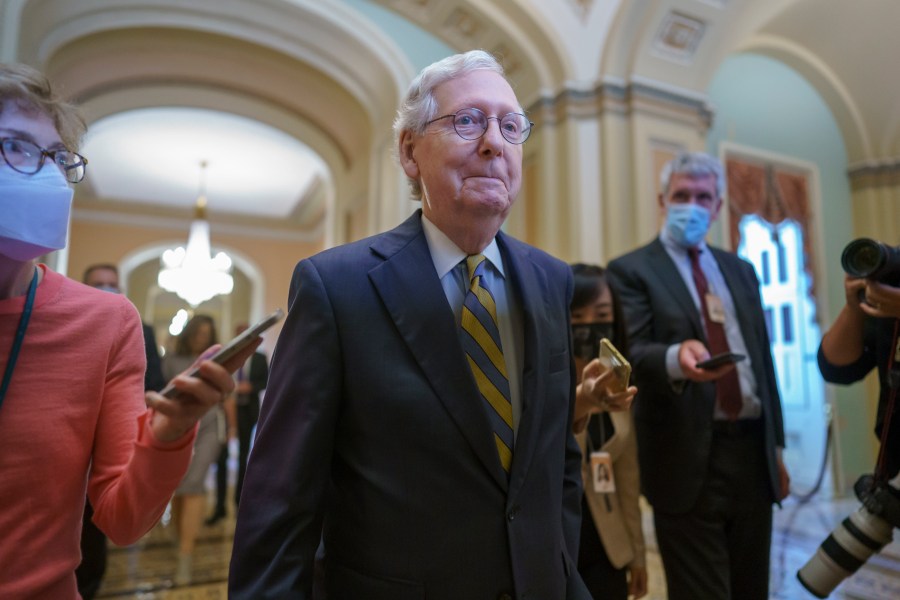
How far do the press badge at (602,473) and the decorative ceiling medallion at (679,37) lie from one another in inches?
195

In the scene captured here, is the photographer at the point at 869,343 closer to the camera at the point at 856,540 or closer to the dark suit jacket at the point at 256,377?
the camera at the point at 856,540

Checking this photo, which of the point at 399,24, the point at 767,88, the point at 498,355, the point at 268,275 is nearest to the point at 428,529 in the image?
the point at 498,355

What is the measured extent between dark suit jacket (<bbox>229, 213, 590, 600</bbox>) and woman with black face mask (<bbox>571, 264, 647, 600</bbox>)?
0.57m

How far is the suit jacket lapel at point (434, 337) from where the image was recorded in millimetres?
1036

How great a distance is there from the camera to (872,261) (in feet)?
4.79

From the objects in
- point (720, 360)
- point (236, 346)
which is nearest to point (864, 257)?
point (720, 360)

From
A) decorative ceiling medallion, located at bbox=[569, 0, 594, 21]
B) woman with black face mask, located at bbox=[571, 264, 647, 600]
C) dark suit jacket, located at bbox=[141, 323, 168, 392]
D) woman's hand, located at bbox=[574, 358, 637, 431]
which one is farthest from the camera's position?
decorative ceiling medallion, located at bbox=[569, 0, 594, 21]

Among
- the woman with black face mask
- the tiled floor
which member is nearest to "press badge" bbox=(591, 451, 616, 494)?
the woman with black face mask

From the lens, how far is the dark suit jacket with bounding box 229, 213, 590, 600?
996mm

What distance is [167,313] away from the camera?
55.4 feet

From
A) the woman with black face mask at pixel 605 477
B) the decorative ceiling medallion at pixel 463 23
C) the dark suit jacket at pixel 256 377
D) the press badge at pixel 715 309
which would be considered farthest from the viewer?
the decorative ceiling medallion at pixel 463 23

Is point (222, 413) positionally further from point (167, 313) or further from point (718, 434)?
point (167, 313)

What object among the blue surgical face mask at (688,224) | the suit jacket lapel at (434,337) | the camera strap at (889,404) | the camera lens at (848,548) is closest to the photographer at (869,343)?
the camera strap at (889,404)

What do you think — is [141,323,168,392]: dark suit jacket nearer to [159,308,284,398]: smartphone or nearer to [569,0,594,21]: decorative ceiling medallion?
[159,308,284,398]: smartphone
